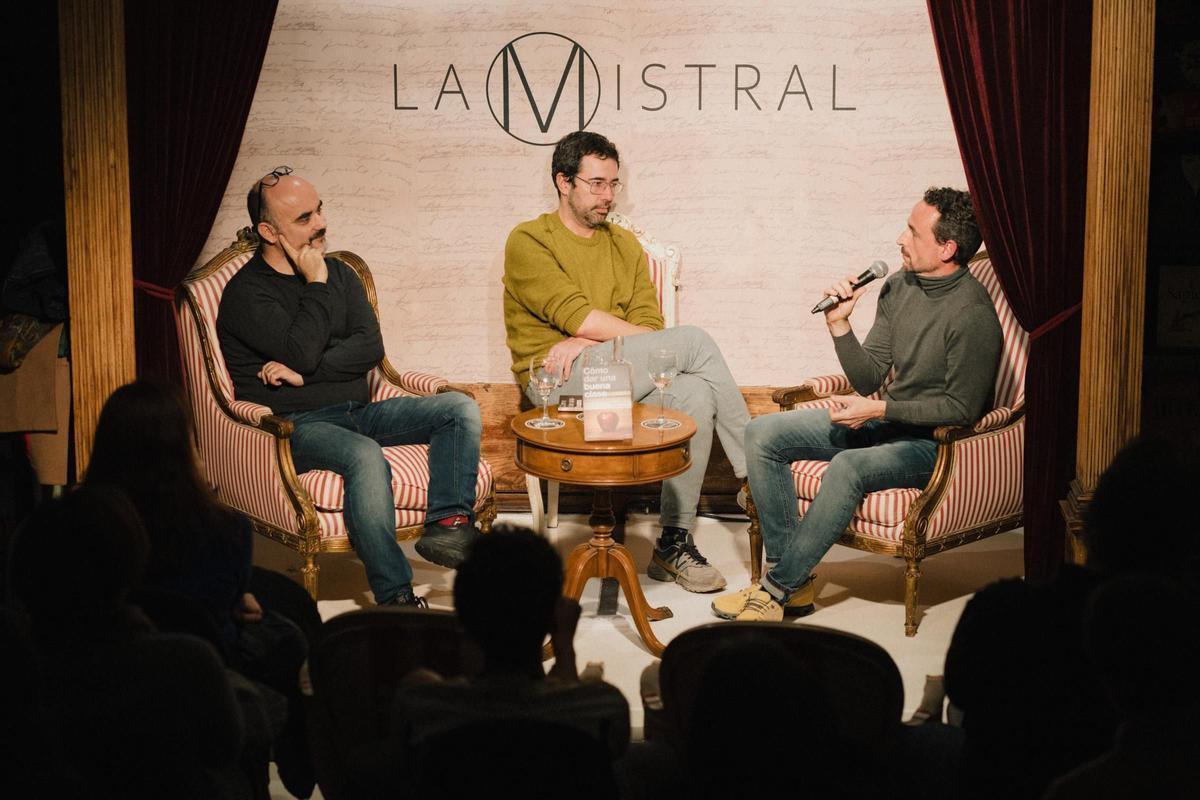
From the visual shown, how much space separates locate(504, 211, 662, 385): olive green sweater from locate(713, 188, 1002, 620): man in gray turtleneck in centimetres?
85

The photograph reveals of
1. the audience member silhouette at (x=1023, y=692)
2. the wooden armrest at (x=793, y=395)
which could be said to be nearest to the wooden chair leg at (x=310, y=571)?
the wooden armrest at (x=793, y=395)

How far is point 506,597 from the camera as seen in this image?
194cm

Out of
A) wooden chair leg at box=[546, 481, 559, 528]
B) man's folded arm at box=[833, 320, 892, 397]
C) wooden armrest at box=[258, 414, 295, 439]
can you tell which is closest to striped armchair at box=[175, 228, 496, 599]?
wooden armrest at box=[258, 414, 295, 439]

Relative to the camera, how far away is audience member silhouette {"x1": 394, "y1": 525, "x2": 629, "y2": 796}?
192cm

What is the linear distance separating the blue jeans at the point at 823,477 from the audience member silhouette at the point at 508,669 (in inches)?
88.6

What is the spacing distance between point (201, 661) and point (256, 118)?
3.77 m

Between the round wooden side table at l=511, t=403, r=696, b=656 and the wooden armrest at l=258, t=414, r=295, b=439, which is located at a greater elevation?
the wooden armrest at l=258, t=414, r=295, b=439

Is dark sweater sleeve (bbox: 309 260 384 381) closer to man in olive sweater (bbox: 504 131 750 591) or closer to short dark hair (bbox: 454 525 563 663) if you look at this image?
man in olive sweater (bbox: 504 131 750 591)

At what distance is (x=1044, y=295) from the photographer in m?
3.99

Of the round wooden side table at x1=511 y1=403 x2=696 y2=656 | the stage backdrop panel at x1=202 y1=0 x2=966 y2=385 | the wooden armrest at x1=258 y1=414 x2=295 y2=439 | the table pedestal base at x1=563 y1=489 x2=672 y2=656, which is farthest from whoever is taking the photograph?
the stage backdrop panel at x1=202 y1=0 x2=966 y2=385

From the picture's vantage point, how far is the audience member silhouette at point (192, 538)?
2.52 meters

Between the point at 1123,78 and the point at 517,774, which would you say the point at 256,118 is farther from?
the point at 517,774

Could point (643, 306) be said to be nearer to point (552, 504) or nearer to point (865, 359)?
point (552, 504)

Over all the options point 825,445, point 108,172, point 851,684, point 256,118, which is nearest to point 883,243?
point 825,445
